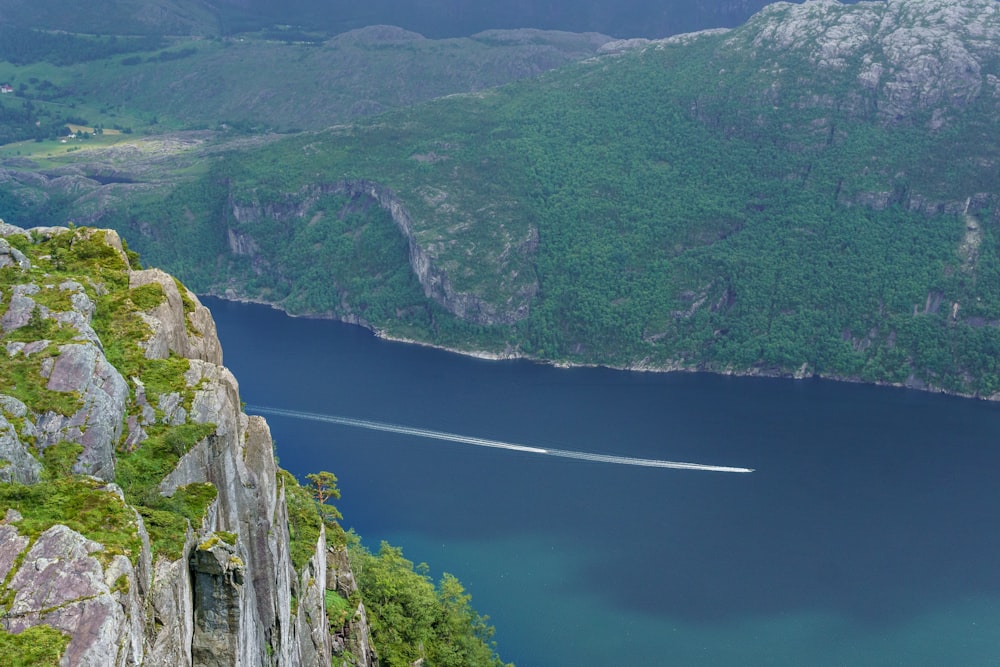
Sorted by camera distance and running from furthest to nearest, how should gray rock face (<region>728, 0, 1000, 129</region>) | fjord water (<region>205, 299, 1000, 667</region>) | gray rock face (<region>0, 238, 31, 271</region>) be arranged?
gray rock face (<region>728, 0, 1000, 129</region>) → fjord water (<region>205, 299, 1000, 667</region>) → gray rock face (<region>0, 238, 31, 271</region>)

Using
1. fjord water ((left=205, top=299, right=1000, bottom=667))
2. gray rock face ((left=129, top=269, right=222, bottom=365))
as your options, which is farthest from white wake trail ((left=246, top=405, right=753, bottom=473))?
gray rock face ((left=129, top=269, right=222, bottom=365))

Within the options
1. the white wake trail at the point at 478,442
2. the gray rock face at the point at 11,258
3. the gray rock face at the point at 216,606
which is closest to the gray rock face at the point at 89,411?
the gray rock face at the point at 216,606

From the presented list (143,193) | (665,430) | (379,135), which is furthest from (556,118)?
(665,430)

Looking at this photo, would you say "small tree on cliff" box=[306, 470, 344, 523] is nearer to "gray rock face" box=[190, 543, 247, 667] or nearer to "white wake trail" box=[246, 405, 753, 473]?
"gray rock face" box=[190, 543, 247, 667]

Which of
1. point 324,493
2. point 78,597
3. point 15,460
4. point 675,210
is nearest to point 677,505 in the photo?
point 324,493

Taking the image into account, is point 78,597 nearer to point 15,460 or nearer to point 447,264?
point 15,460

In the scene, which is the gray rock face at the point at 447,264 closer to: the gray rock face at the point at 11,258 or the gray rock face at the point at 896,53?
the gray rock face at the point at 896,53
